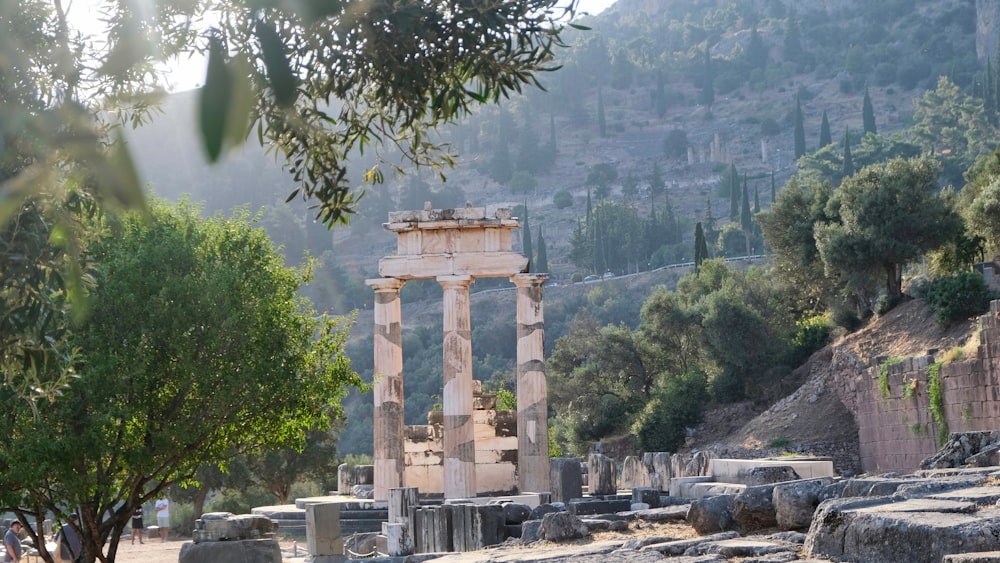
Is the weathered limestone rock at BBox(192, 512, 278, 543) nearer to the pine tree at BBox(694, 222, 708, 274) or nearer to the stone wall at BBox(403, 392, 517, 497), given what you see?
the stone wall at BBox(403, 392, 517, 497)

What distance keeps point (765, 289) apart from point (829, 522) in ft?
142

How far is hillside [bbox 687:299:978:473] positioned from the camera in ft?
114

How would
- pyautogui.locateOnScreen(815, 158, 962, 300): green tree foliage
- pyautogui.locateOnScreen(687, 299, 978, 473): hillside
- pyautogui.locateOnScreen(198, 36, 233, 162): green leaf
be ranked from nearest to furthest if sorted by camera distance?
pyautogui.locateOnScreen(198, 36, 233, 162): green leaf, pyautogui.locateOnScreen(687, 299, 978, 473): hillside, pyautogui.locateOnScreen(815, 158, 962, 300): green tree foliage

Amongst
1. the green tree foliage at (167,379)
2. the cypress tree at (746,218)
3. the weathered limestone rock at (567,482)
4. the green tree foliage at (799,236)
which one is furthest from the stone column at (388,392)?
the cypress tree at (746,218)

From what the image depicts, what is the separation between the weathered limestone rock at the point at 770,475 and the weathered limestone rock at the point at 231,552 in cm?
671

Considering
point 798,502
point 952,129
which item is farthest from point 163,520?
point 952,129

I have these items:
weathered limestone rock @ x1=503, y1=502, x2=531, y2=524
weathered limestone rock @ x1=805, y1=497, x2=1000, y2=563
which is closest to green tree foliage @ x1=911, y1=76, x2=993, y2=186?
weathered limestone rock @ x1=503, y1=502, x2=531, y2=524

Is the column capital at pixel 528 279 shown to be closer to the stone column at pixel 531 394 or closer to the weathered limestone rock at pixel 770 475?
the stone column at pixel 531 394

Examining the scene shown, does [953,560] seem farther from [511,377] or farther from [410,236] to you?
[511,377]

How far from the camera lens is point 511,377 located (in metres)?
70.8

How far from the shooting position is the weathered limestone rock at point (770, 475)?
1452 cm

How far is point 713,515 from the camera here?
10.6m

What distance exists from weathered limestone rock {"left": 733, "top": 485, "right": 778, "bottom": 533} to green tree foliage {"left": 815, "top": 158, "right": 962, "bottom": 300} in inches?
1201

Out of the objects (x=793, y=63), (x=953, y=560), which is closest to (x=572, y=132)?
(x=793, y=63)
